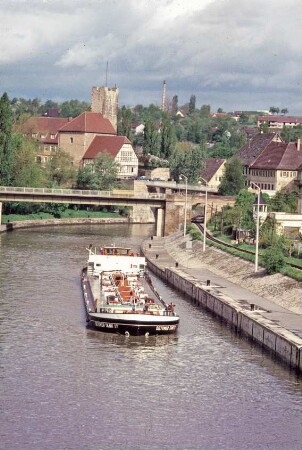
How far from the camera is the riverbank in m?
51.3

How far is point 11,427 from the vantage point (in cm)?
3781

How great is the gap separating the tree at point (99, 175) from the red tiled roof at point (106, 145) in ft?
39.6

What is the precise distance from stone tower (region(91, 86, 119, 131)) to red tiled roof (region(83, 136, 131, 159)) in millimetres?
15590

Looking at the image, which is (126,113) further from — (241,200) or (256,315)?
(256,315)

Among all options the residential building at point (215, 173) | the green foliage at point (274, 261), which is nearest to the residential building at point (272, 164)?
the residential building at point (215, 173)

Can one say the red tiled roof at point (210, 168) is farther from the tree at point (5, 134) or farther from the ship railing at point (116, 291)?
the ship railing at point (116, 291)

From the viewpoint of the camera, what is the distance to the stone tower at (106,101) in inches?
7318

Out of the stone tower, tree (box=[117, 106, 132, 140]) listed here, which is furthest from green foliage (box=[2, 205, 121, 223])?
the stone tower

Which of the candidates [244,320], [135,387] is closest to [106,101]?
[244,320]

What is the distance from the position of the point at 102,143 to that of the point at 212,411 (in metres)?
129

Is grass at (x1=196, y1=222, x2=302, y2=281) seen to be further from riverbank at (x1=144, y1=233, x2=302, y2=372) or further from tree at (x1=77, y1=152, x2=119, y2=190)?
tree at (x1=77, y1=152, x2=119, y2=190)

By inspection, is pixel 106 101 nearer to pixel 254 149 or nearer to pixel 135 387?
pixel 254 149

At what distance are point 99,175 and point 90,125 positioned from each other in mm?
25565

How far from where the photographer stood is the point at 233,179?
5202 inches
